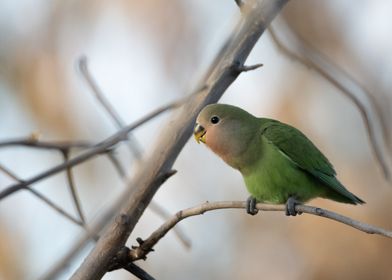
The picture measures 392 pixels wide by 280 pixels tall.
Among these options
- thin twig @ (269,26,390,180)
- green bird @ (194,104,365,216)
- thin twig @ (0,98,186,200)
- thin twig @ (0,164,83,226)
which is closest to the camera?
thin twig @ (0,98,186,200)

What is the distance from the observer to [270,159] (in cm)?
226

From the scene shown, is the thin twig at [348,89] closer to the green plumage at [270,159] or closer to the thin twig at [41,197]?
the green plumage at [270,159]

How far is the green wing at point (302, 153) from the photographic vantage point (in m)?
2.27

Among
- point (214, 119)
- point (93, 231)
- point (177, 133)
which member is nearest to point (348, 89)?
point (177, 133)

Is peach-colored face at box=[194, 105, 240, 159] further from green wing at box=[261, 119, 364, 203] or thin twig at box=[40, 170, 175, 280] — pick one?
thin twig at box=[40, 170, 175, 280]

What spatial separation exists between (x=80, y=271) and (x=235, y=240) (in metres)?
4.13

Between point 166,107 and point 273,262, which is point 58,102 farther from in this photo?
point 166,107

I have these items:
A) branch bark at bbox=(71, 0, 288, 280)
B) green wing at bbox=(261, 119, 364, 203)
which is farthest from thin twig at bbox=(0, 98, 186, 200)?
green wing at bbox=(261, 119, 364, 203)

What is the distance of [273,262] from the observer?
5.06 metres

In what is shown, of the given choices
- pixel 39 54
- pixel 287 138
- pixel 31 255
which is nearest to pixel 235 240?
pixel 31 255

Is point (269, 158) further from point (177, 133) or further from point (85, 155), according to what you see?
point (85, 155)

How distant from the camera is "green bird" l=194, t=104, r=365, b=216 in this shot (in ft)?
7.18

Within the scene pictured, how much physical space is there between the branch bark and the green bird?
0.61 metres

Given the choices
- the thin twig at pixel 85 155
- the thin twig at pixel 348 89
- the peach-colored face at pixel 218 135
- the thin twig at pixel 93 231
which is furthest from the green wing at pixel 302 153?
the thin twig at pixel 93 231
